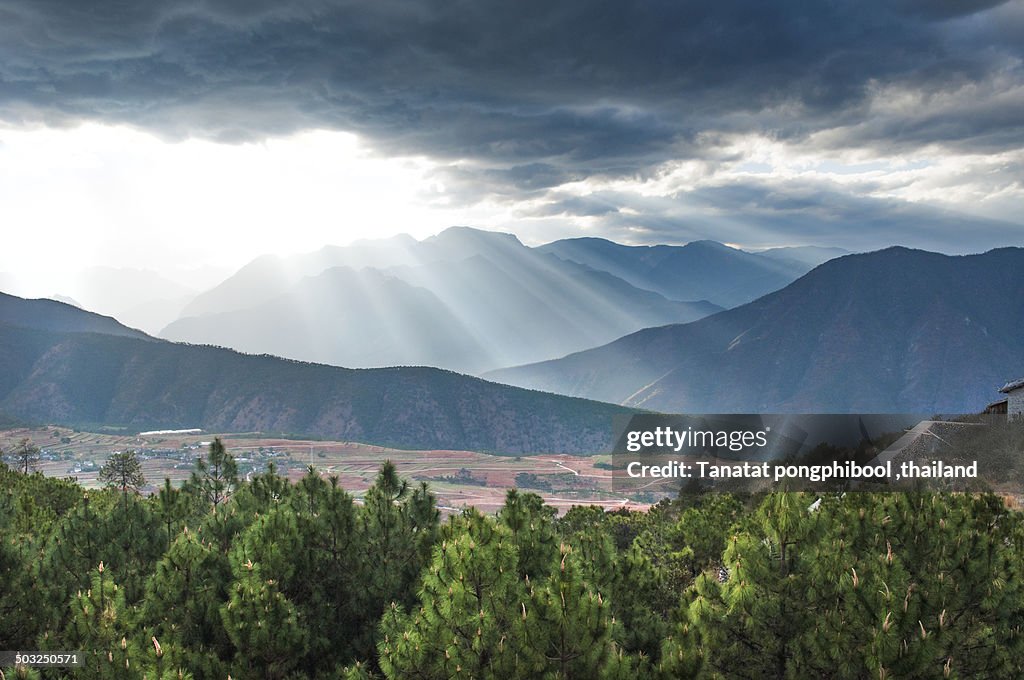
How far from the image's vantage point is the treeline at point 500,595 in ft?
30.8

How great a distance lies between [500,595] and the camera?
9.80 meters

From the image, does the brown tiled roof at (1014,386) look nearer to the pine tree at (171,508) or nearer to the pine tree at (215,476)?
the pine tree at (215,476)

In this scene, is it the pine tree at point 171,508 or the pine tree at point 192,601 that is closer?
the pine tree at point 192,601

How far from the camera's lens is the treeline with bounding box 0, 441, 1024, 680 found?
939cm

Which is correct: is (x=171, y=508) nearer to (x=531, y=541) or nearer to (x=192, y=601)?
(x=192, y=601)

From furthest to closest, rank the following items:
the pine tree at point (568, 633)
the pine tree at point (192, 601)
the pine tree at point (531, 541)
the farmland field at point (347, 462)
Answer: the farmland field at point (347, 462) < the pine tree at point (531, 541) < the pine tree at point (192, 601) < the pine tree at point (568, 633)

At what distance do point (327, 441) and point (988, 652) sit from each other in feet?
602

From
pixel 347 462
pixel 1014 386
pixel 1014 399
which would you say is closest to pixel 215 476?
pixel 1014 386

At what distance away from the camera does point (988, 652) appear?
9945 mm

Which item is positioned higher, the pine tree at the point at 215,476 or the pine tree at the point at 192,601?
the pine tree at the point at 215,476

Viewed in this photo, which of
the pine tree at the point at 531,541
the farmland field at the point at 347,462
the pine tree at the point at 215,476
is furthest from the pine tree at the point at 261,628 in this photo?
the farmland field at the point at 347,462

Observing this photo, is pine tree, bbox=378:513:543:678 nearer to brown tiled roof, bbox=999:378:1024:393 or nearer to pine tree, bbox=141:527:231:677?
pine tree, bbox=141:527:231:677

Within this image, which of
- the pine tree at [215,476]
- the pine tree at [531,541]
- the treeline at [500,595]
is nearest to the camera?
the treeline at [500,595]

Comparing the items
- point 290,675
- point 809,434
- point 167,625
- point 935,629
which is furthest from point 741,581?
point 809,434
